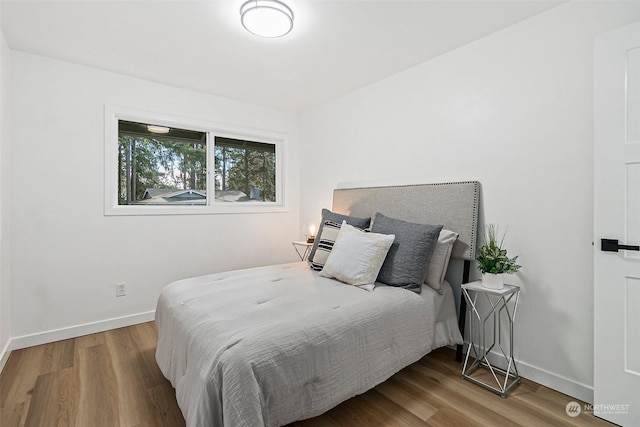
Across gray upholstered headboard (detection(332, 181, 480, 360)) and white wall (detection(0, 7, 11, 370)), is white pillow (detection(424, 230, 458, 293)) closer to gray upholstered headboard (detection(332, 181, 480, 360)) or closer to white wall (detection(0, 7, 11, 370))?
gray upholstered headboard (detection(332, 181, 480, 360))

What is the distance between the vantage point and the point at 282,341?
1385 millimetres

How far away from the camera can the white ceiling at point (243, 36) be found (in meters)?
1.92

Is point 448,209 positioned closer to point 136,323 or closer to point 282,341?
point 282,341

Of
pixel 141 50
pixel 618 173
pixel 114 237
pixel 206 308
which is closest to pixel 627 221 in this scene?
pixel 618 173

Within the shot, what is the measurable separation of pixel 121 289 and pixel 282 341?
2307 millimetres

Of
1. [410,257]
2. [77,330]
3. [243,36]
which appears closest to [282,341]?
[410,257]

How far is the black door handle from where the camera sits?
5.08 feet

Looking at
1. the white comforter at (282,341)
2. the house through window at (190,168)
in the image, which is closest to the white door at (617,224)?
the white comforter at (282,341)

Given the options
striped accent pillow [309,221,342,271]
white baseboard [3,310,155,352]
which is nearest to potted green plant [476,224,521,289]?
striped accent pillow [309,221,342,271]

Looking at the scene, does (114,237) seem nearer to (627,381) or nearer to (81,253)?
(81,253)

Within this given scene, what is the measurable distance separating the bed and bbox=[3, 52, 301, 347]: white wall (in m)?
1.19

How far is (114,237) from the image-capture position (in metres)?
2.88

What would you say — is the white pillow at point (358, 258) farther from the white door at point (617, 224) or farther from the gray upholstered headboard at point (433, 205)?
the white door at point (617, 224)

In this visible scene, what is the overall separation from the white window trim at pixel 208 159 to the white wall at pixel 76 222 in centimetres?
6
